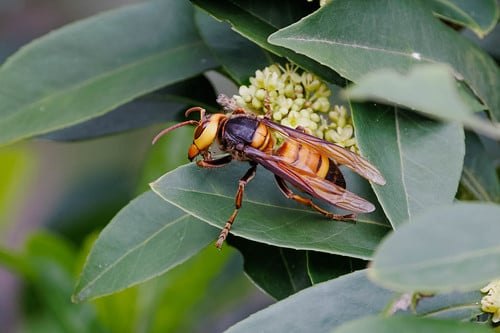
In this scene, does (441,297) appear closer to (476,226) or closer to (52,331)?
(476,226)

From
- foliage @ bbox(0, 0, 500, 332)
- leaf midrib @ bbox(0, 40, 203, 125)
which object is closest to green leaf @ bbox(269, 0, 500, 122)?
foliage @ bbox(0, 0, 500, 332)

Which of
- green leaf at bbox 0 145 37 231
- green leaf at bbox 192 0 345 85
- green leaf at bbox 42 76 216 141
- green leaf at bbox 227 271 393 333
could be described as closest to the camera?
green leaf at bbox 227 271 393 333

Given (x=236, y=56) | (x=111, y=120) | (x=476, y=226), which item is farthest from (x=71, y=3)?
(x=476, y=226)

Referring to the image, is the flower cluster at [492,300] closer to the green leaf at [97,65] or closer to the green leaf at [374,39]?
the green leaf at [374,39]

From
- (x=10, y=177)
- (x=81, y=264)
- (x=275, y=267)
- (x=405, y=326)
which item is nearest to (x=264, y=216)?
(x=275, y=267)

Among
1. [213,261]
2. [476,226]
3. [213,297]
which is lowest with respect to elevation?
[213,297]

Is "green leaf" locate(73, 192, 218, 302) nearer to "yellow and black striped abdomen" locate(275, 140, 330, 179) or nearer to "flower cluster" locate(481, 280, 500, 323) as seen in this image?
"yellow and black striped abdomen" locate(275, 140, 330, 179)

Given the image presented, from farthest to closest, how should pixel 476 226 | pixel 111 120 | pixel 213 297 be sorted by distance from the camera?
1. pixel 213 297
2. pixel 111 120
3. pixel 476 226

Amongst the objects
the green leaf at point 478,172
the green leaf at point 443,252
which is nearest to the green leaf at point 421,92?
the green leaf at point 443,252
